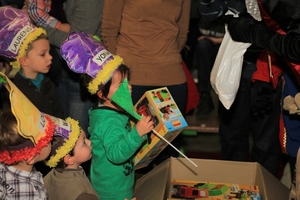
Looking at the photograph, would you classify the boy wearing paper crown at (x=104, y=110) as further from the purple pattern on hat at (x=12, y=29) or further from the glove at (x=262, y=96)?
the glove at (x=262, y=96)

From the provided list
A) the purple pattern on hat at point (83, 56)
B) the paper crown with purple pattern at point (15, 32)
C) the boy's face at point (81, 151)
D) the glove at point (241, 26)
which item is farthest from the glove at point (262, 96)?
the paper crown with purple pattern at point (15, 32)

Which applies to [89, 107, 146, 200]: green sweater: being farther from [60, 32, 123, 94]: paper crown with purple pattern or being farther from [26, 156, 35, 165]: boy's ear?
[26, 156, 35, 165]: boy's ear

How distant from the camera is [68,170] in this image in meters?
2.23

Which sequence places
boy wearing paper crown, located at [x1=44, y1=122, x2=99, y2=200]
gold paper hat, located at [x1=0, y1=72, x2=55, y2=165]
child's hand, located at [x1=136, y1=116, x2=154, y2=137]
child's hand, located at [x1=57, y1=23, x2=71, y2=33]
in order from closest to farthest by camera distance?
gold paper hat, located at [x1=0, y1=72, x2=55, y2=165]
boy wearing paper crown, located at [x1=44, y1=122, x2=99, y2=200]
child's hand, located at [x1=136, y1=116, x2=154, y2=137]
child's hand, located at [x1=57, y1=23, x2=71, y2=33]

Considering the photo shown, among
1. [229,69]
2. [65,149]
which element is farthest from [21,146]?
[229,69]

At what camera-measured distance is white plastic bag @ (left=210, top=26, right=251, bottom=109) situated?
244 cm

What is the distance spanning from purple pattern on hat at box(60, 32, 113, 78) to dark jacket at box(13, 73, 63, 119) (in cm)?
42

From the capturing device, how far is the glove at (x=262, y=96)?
2719 millimetres

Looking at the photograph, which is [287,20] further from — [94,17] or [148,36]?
[94,17]

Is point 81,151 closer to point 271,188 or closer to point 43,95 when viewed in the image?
point 43,95

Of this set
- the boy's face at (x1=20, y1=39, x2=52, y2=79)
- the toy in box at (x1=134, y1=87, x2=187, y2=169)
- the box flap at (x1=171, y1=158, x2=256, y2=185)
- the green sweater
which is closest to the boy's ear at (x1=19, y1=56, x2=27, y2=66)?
the boy's face at (x1=20, y1=39, x2=52, y2=79)

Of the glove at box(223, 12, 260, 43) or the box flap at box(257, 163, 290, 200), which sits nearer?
the glove at box(223, 12, 260, 43)

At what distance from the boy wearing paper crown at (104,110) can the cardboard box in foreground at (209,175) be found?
0.55 ft

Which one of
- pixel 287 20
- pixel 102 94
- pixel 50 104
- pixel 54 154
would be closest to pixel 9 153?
pixel 54 154
